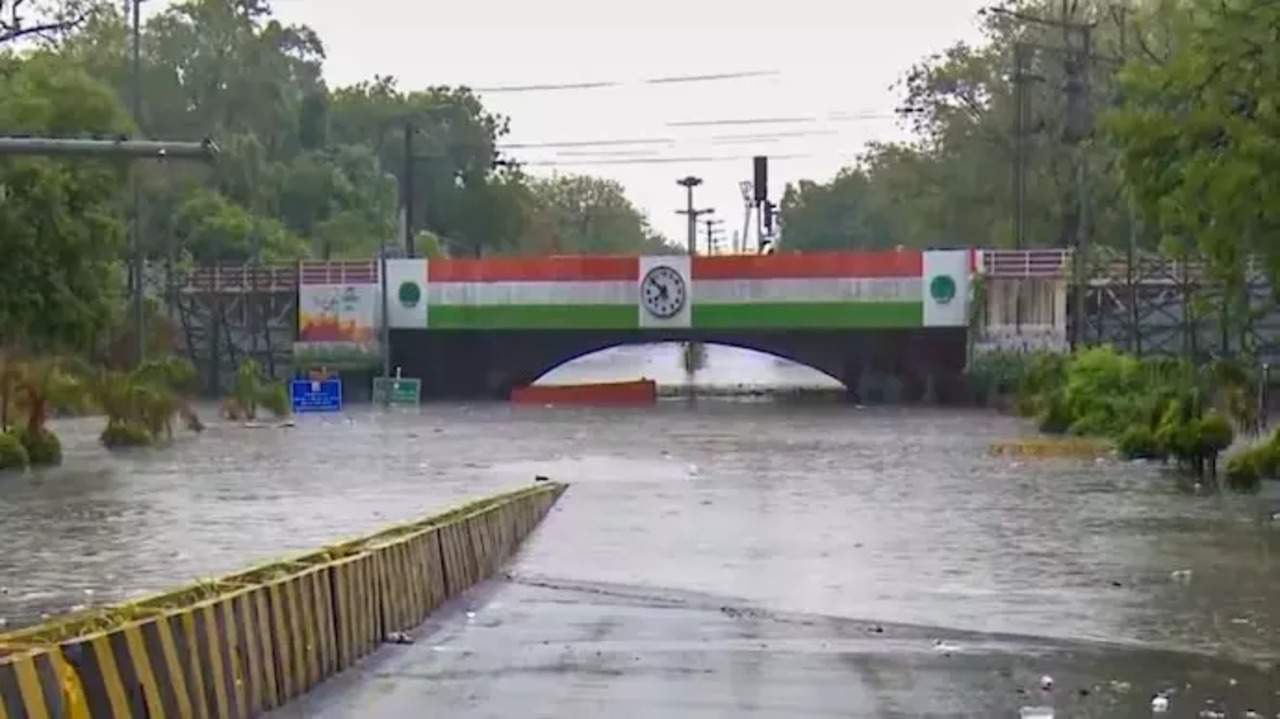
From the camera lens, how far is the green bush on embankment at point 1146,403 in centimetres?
4234

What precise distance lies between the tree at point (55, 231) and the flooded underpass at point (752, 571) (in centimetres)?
316

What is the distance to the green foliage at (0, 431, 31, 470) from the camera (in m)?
45.7

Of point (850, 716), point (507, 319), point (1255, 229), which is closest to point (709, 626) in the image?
point (850, 716)

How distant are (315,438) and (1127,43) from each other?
36.7 meters

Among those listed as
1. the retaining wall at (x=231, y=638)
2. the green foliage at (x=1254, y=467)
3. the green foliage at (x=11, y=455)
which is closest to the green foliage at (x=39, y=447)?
the green foliage at (x=11, y=455)

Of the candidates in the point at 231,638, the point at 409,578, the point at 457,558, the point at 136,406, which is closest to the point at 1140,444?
the point at 136,406

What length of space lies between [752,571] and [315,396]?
55652 millimetres

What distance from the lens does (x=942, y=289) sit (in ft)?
271

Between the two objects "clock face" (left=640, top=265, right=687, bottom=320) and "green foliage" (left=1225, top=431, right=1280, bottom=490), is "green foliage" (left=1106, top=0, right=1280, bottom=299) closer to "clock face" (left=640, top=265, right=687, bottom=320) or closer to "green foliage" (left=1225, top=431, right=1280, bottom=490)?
"green foliage" (left=1225, top=431, right=1280, bottom=490)

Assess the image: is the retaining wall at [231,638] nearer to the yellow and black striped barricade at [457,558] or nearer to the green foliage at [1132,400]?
the yellow and black striped barricade at [457,558]

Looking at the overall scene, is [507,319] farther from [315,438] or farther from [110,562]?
[110,562]

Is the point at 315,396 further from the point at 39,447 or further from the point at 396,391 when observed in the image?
the point at 39,447

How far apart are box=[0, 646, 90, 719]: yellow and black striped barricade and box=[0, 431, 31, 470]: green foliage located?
35983 mm

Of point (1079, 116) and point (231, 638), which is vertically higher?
point (1079, 116)
